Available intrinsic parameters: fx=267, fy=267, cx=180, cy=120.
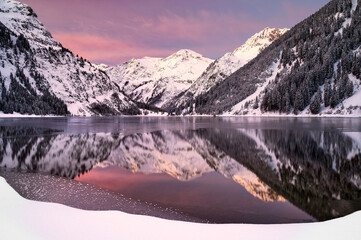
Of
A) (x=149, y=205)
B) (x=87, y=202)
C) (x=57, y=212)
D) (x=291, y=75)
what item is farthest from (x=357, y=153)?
(x=291, y=75)

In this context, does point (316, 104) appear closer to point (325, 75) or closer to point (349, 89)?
point (349, 89)

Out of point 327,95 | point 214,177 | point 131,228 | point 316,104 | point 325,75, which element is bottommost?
point 214,177

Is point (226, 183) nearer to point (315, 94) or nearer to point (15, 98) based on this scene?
point (315, 94)

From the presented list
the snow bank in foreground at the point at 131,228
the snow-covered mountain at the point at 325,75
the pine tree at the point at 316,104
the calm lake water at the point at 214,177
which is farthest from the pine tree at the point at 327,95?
the snow bank in foreground at the point at 131,228

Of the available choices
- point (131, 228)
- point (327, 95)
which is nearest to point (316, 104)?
point (327, 95)

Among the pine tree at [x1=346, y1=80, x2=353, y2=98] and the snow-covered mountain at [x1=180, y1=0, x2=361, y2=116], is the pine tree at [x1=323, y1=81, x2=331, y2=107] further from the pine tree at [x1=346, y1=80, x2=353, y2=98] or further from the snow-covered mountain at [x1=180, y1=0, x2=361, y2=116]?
the pine tree at [x1=346, y1=80, x2=353, y2=98]

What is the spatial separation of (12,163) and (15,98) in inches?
7791

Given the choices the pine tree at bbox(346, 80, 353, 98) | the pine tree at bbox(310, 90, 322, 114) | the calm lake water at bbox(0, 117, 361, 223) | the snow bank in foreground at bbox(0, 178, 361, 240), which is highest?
the pine tree at bbox(346, 80, 353, 98)

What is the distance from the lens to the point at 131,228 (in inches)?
361

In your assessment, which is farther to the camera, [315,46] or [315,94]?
[315,46]

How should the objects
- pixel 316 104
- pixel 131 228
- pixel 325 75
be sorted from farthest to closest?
pixel 325 75, pixel 316 104, pixel 131 228

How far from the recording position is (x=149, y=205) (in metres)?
12.9

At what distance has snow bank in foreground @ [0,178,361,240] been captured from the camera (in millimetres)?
8547

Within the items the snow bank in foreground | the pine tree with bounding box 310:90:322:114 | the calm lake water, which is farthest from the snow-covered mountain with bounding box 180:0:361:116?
the snow bank in foreground
